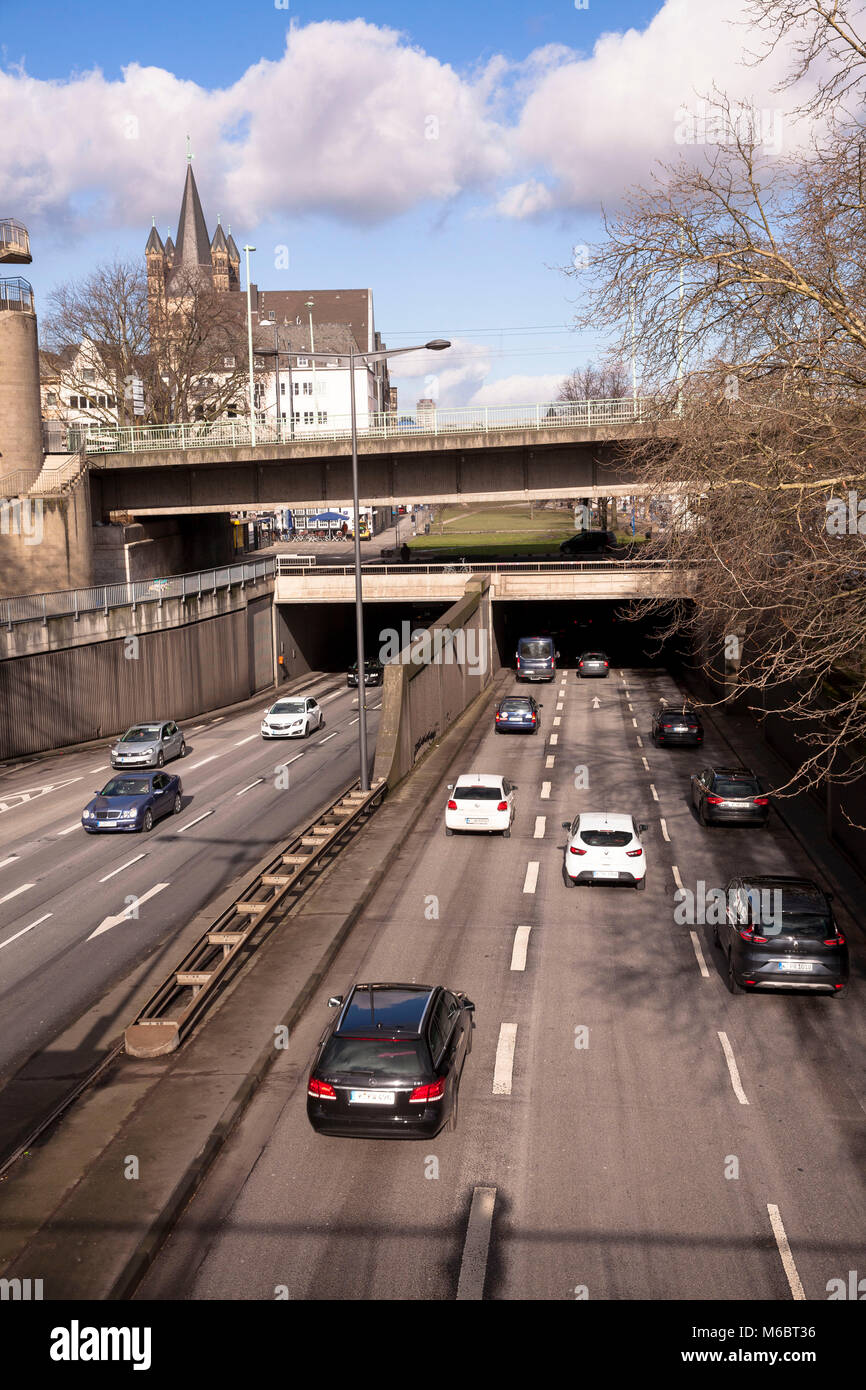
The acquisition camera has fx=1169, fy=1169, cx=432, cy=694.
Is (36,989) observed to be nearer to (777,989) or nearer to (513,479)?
(777,989)

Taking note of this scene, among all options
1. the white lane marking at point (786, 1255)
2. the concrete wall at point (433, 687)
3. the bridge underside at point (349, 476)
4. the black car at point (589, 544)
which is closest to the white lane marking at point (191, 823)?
the concrete wall at point (433, 687)

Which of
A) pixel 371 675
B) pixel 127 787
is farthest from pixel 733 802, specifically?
pixel 371 675

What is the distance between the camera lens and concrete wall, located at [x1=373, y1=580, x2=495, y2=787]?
32.3 metres

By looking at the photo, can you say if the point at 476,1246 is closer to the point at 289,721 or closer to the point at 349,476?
the point at 289,721

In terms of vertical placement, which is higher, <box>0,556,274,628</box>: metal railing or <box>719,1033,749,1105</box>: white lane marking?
<box>0,556,274,628</box>: metal railing

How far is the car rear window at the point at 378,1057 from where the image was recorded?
12227 millimetres

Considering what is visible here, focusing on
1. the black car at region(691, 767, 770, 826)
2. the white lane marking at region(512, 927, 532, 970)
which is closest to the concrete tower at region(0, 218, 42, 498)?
the black car at region(691, 767, 770, 826)

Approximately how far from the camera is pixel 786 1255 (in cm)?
1052

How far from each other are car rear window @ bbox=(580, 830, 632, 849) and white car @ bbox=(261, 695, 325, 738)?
21.1 m

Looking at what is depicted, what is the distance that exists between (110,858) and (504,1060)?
14.2 meters

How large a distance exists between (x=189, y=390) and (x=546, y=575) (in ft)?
107

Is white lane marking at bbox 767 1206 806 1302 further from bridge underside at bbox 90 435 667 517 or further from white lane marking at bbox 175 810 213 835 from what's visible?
bridge underside at bbox 90 435 667 517
